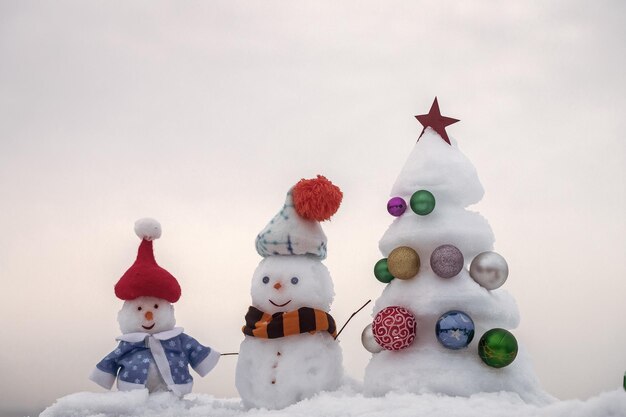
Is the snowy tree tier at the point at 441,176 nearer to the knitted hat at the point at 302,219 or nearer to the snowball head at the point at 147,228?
the knitted hat at the point at 302,219

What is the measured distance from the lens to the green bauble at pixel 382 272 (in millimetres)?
5562

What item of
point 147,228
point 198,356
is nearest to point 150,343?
point 198,356

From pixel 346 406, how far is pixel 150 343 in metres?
2.02

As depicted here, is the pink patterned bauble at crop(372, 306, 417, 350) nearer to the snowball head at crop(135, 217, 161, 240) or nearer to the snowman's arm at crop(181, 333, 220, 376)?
the snowman's arm at crop(181, 333, 220, 376)

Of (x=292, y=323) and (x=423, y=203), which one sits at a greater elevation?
(x=423, y=203)

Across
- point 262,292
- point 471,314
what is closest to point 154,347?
point 262,292

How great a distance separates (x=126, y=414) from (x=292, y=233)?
1.86 metres

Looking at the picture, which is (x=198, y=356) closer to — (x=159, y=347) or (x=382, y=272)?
(x=159, y=347)

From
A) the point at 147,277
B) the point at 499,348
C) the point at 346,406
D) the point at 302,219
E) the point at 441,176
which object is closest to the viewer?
the point at 346,406

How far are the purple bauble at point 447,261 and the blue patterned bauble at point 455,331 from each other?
0.32 meters

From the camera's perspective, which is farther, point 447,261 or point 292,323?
point 292,323

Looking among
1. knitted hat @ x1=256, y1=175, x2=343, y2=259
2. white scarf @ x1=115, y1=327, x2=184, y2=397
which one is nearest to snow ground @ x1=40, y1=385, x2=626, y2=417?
white scarf @ x1=115, y1=327, x2=184, y2=397

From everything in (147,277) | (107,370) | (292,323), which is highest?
(147,277)

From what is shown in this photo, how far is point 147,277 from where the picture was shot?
19.6 ft
